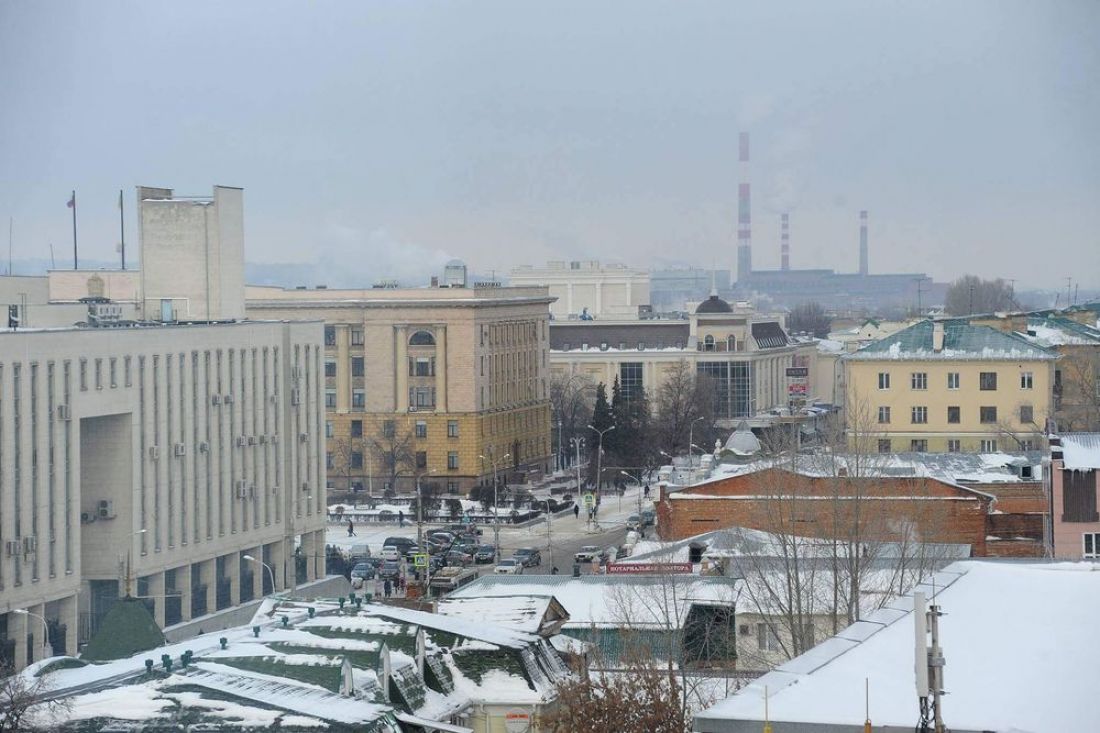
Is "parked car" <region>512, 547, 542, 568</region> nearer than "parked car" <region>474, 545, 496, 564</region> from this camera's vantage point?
Yes

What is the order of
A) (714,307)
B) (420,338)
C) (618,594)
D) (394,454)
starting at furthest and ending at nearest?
1. (714,307)
2. (420,338)
3. (394,454)
4. (618,594)

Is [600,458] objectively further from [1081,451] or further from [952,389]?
[1081,451]

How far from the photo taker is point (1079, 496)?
4534 centimetres

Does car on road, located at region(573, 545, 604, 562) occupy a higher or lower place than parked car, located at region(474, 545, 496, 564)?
higher

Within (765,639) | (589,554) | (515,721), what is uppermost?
(515,721)

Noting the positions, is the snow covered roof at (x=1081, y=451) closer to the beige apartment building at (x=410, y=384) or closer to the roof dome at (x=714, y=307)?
the beige apartment building at (x=410, y=384)

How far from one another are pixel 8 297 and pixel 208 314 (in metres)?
7.28

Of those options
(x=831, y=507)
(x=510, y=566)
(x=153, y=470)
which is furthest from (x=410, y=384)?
(x=831, y=507)

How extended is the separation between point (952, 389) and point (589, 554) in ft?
62.8

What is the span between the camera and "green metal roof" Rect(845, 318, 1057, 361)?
78.0 m

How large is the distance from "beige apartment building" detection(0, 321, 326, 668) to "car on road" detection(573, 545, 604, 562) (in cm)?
811

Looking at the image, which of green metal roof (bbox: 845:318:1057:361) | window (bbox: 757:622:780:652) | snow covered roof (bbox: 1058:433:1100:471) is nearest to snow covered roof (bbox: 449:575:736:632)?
window (bbox: 757:622:780:652)

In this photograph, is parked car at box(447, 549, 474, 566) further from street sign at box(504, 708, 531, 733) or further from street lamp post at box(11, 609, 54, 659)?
street sign at box(504, 708, 531, 733)

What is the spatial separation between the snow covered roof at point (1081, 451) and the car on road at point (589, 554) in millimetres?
18753
